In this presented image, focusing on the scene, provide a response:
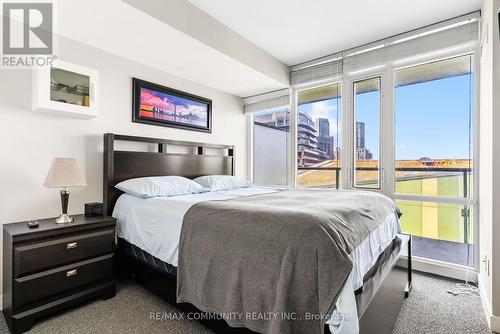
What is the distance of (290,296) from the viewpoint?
3.95 ft

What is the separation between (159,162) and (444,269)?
11.1 ft

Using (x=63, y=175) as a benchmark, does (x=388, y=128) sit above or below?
above

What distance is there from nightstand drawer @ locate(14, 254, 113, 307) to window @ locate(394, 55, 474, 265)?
3221mm

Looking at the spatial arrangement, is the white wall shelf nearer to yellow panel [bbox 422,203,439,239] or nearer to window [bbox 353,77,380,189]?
window [bbox 353,77,380,189]

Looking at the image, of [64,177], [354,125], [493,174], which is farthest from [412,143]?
[64,177]

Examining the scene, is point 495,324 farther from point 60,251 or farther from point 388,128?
point 60,251

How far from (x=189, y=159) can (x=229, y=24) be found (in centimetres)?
170

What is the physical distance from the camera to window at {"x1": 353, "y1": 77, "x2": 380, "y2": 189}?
324 cm

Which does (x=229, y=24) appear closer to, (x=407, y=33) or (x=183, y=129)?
(x=183, y=129)

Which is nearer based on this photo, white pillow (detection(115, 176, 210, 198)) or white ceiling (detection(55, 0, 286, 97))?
white ceiling (detection(55, 0, 286, 97))

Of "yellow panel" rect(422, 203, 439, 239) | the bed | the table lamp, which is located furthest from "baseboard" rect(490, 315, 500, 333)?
the table lamp

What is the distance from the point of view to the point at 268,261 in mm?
1306

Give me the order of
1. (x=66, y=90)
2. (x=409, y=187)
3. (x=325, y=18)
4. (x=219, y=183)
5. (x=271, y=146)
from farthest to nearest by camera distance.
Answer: (x=271, y=146), (x=219, y=183), (x=409, y=187), (x=325, y=18), (x=66, y=90)

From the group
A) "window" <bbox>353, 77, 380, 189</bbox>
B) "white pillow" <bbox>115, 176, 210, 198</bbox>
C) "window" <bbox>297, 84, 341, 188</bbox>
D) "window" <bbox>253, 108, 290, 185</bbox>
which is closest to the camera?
"white pillow" <bbox>115, 176, 210, 198</bbox>
